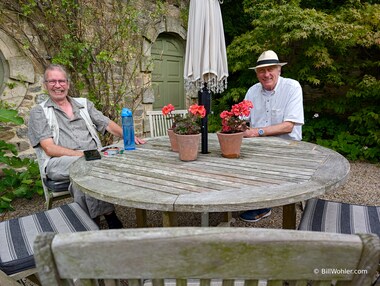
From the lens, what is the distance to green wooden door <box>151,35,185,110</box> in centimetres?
527

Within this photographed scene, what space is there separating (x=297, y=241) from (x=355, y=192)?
3.29 metres

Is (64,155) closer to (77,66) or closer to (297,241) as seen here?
(297,241)

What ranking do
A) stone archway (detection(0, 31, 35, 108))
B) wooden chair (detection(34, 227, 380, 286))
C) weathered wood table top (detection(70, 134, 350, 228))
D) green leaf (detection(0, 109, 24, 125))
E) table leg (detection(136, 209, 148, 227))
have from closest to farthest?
1. wooden chair (detection(34, 227, 380, 286))
2. weathered wood table top (detection(70, 134, 350, 228))
3. table leg (detection(136, 209, 148, 227))
4. green leaf (detection(0, 109, 24, 125))
5. stone archway (detection(0, 31, 35, 108))

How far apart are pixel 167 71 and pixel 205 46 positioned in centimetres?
375

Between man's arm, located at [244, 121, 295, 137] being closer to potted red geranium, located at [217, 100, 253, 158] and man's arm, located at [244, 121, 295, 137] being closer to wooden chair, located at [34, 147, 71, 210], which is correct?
potted red geranium, located at [217, 100, 253, 158]

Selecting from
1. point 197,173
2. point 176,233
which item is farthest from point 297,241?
point 197,173

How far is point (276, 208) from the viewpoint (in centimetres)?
293

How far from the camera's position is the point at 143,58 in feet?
15.7

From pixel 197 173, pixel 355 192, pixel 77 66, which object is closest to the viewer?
pixel 197 173

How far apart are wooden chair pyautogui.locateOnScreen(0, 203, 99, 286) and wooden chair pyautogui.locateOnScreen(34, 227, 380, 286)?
0.75m

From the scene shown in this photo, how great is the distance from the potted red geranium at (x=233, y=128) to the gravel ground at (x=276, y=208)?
3.43ft

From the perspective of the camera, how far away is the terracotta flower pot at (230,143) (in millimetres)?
1699

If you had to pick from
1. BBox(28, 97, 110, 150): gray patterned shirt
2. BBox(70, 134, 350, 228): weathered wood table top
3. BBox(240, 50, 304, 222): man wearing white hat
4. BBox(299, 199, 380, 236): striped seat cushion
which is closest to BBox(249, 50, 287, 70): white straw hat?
BBox(240, 50, 304, 222): man wearing white hat

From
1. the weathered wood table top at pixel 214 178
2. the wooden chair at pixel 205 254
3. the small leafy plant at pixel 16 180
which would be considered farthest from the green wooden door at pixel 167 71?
the wooden chair at pixel 205 254
